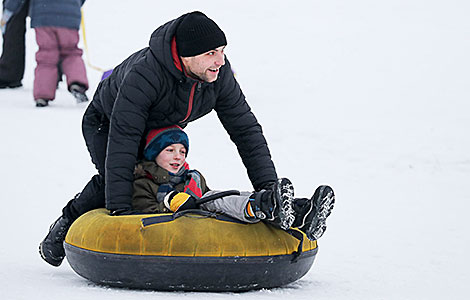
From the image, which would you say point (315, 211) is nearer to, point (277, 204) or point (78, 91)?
point (277, 204)

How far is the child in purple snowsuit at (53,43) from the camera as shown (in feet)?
26.1

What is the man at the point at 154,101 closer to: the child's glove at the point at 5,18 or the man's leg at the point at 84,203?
the man's leg at the point at 84,203

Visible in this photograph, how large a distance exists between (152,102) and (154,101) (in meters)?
0.01

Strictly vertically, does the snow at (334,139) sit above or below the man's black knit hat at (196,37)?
below

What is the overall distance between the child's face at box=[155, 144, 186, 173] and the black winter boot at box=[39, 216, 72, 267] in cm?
55

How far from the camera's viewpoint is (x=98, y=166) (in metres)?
3.43

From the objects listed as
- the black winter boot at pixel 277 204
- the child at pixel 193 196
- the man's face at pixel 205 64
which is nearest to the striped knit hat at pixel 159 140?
the child at pixel 193 196

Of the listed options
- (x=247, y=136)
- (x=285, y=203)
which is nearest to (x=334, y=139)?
(x=247, y=136)

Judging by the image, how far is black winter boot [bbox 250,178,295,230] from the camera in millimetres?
2629

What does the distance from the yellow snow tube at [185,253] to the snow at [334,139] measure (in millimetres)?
67

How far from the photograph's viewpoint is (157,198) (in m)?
3.21

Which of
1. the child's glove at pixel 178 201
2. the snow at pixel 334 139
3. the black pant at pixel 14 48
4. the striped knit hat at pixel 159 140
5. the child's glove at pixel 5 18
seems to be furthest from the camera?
the black pant at pixel 14 48

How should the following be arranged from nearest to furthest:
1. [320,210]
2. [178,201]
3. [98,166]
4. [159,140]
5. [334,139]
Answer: [320,210] → [178,201] → [159,140] → [98,166] → [334,139]

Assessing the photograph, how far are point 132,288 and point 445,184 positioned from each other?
159 inches
